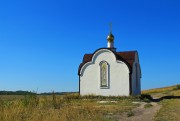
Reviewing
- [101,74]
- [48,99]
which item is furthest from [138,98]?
[48,99]

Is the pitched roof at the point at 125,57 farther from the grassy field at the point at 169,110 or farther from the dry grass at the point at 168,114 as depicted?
the dry grass at the point at 168,114

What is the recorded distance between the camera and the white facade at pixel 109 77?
101 feet

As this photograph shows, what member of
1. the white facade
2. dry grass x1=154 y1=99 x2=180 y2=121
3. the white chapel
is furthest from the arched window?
dry grass x1=154 y1=99 x2=180 y2=121

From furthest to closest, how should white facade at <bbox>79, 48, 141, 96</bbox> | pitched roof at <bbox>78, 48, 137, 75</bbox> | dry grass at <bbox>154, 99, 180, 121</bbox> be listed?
1. pitched roof at <bbox>78, 48, 137, 75</bbox>
2. white facade at <bbox>79, 48, 141, 96</bbox>
3. dry grass at <bbox>154, 99, 180, 121</bbox>

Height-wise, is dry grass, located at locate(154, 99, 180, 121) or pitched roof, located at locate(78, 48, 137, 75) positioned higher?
pitched roof, located at locate(78, 48, 137, 75)

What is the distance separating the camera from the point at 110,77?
103 ft

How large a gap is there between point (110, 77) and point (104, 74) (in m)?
0.70

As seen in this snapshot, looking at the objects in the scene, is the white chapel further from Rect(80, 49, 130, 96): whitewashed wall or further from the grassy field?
the grassy field

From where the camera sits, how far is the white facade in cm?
3067

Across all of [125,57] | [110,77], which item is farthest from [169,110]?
[125,57]

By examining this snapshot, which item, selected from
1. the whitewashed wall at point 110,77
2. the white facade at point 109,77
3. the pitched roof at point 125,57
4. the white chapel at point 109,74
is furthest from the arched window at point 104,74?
the pitched roof at point 125,57

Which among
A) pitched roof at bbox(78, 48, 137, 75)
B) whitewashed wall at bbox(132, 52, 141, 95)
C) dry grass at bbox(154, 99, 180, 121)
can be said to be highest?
pitched roof at bbox(78, 48, 137, 75)

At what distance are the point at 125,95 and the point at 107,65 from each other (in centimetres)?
343

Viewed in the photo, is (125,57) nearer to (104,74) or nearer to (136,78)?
(136,78)
